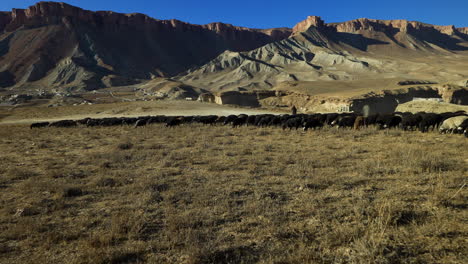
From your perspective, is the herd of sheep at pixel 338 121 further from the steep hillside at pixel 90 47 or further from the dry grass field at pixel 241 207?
the steep hillside at pixel 90 47

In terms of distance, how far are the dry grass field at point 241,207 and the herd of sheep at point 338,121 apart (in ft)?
13.2

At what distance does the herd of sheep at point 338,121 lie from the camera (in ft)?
41.4

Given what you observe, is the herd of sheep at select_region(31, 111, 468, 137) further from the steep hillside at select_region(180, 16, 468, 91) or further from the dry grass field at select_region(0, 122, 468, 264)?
the steep hillside at select_region(180, 16, 468, 91)

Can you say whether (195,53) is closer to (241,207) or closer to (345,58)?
(345,58)

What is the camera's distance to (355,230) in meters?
3.75

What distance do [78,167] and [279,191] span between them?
632cm

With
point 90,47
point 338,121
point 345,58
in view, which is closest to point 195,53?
point 90,47

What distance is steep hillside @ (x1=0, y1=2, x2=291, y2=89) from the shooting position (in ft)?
366

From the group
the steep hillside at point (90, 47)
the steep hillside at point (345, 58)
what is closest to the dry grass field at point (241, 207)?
the steep hillside at point (345, 58)

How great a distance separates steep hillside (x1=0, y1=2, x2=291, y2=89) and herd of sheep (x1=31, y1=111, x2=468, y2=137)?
316 feet

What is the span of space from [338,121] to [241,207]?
11.5m

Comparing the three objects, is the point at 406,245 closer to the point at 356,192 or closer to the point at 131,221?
the point at 356,192

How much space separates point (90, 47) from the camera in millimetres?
133375

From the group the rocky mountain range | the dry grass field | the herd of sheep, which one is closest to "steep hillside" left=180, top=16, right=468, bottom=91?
the rocky mountain range
